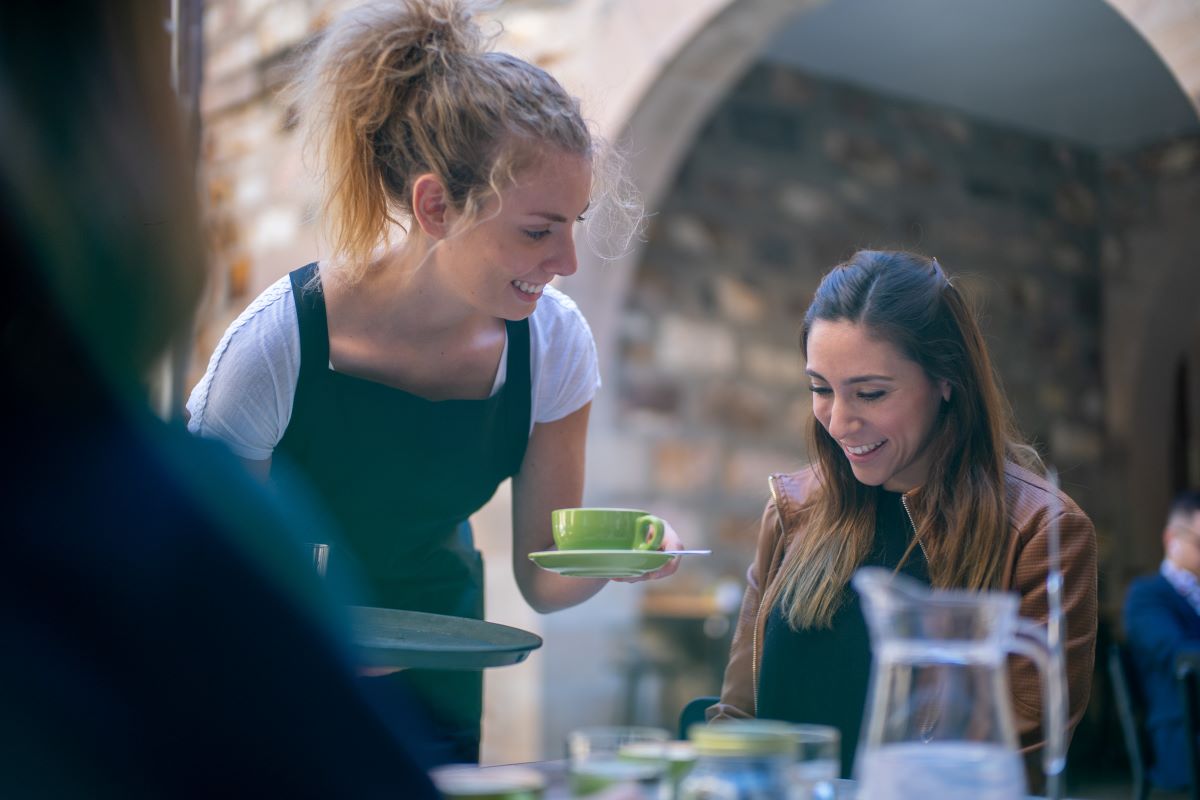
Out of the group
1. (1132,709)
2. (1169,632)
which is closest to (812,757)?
(1132,709)

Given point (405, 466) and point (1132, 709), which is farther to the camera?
point (1132, 709)

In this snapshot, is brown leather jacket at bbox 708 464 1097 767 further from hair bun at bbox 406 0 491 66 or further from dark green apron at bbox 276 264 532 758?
hair bun at bbox 406 0 491 66

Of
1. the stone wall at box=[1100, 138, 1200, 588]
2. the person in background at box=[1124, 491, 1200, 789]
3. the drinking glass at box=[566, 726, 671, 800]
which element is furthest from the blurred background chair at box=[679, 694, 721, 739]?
the stone wall at box=[1100, 138, 1200, 588]

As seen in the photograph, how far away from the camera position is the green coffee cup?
1569mm

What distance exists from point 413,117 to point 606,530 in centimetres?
61

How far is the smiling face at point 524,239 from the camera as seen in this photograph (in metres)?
1.62

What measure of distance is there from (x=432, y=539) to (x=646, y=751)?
1.05 m

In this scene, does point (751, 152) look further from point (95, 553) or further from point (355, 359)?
point (95, 553)

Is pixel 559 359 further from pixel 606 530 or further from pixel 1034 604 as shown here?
pixel 1034 604

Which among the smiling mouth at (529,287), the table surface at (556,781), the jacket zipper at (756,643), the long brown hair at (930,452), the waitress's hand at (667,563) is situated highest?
the smiling mouth at (529,287)

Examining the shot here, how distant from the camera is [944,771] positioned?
0.74 metres

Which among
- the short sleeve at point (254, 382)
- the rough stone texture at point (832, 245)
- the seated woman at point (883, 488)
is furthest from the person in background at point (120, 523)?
the rough stone texture at point (832, 245)

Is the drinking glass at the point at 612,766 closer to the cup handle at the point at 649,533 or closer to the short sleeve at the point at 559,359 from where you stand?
the cup handle at the point at 649,533

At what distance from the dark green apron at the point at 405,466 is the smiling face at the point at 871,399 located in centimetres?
44
